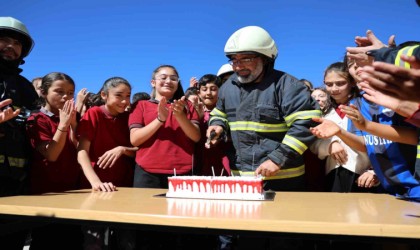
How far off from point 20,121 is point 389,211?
115 inches

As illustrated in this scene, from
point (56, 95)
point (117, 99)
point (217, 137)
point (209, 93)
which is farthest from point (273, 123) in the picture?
point (56, 95)

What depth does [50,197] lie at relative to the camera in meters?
2.58

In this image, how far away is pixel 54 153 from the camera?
3.17 meters

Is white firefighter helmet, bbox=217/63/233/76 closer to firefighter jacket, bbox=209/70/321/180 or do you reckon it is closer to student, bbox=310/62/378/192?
student, bbox=310/62/378/192

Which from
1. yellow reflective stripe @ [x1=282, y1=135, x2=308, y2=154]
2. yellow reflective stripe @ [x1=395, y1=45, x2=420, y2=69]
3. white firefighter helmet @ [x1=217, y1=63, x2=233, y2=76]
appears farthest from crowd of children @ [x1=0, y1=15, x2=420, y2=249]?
white firefighter helmet @ [x1=217, y1=63, x2=233, y2=76]

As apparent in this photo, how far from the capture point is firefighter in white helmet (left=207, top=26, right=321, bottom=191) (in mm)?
2844

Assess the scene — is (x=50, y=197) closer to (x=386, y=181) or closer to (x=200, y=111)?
(x=200, y=111)

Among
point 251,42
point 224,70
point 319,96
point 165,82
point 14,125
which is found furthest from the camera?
point 224,70

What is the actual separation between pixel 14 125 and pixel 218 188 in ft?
5.98

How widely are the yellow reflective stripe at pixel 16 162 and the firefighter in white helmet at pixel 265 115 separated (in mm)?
1667

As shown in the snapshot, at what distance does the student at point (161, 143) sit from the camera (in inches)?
132

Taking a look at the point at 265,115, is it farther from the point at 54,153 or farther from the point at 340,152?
the point at 54,153

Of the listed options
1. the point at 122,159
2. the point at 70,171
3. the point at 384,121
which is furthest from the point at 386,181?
the point at 70,171

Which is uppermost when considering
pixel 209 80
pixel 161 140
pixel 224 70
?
pixel 224 70
